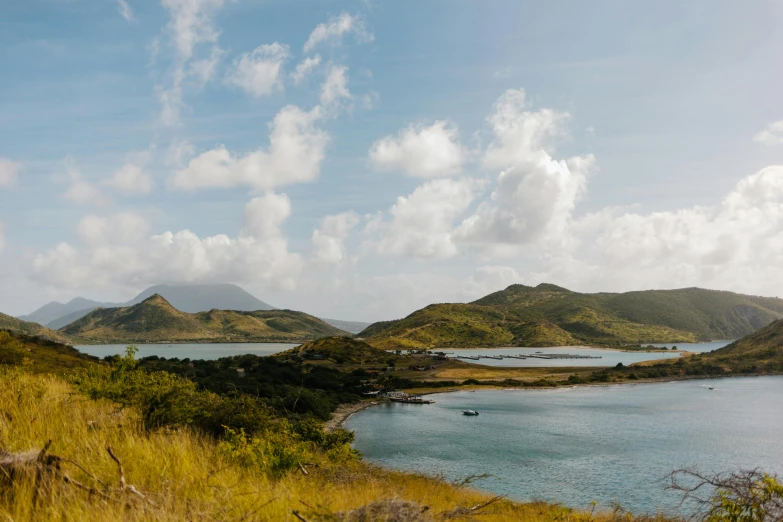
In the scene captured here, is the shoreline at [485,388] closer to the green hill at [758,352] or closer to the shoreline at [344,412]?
the shoreline at [344,412]

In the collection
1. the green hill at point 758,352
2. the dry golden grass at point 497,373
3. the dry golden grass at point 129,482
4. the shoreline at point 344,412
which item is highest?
the dry golden grass at point 129,482

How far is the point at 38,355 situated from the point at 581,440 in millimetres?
84638

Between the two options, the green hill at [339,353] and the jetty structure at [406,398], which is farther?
the green hill at [339,353]

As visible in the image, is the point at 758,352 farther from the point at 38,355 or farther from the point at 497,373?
the point at 38,355

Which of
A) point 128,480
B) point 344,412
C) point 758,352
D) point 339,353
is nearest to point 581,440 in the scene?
point 344,412

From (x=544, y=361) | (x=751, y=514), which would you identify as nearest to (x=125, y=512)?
(x=751, y=514)

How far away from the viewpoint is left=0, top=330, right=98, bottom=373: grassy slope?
37.3 meters

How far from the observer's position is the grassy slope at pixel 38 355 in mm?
37303

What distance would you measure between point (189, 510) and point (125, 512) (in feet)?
2.21

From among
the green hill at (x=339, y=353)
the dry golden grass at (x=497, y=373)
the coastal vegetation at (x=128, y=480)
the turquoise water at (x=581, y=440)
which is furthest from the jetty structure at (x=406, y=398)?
the coastal vegetation at (x=128, y=480)

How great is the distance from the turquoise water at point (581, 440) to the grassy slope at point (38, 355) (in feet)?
124

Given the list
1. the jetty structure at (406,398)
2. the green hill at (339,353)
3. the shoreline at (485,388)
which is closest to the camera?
the shoreline at (485,388)

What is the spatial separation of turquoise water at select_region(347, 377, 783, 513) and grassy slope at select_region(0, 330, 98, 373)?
37.7m

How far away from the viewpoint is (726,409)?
8975cm
